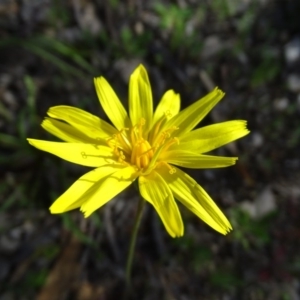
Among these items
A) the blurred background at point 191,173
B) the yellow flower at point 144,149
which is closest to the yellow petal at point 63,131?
the yellow flower at point 144,149

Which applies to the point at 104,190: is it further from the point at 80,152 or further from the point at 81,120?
the point at 81,120

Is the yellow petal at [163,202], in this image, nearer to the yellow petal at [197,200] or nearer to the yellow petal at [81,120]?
the yellow petal at [197,200]

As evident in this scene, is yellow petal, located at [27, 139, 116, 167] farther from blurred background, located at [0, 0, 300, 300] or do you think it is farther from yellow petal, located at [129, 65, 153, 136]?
blurred background, located at [0, 0, 300, 300]

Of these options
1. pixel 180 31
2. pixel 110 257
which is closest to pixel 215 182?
pixel 110 257

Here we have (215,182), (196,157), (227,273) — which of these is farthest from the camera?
(215,182)

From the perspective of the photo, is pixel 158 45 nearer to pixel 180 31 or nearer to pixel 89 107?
pixel 180 31

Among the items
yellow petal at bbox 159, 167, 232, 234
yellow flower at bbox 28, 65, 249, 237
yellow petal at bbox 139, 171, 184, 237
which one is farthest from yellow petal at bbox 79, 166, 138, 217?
yellow petal at bbox 159, 167, 232, 234
